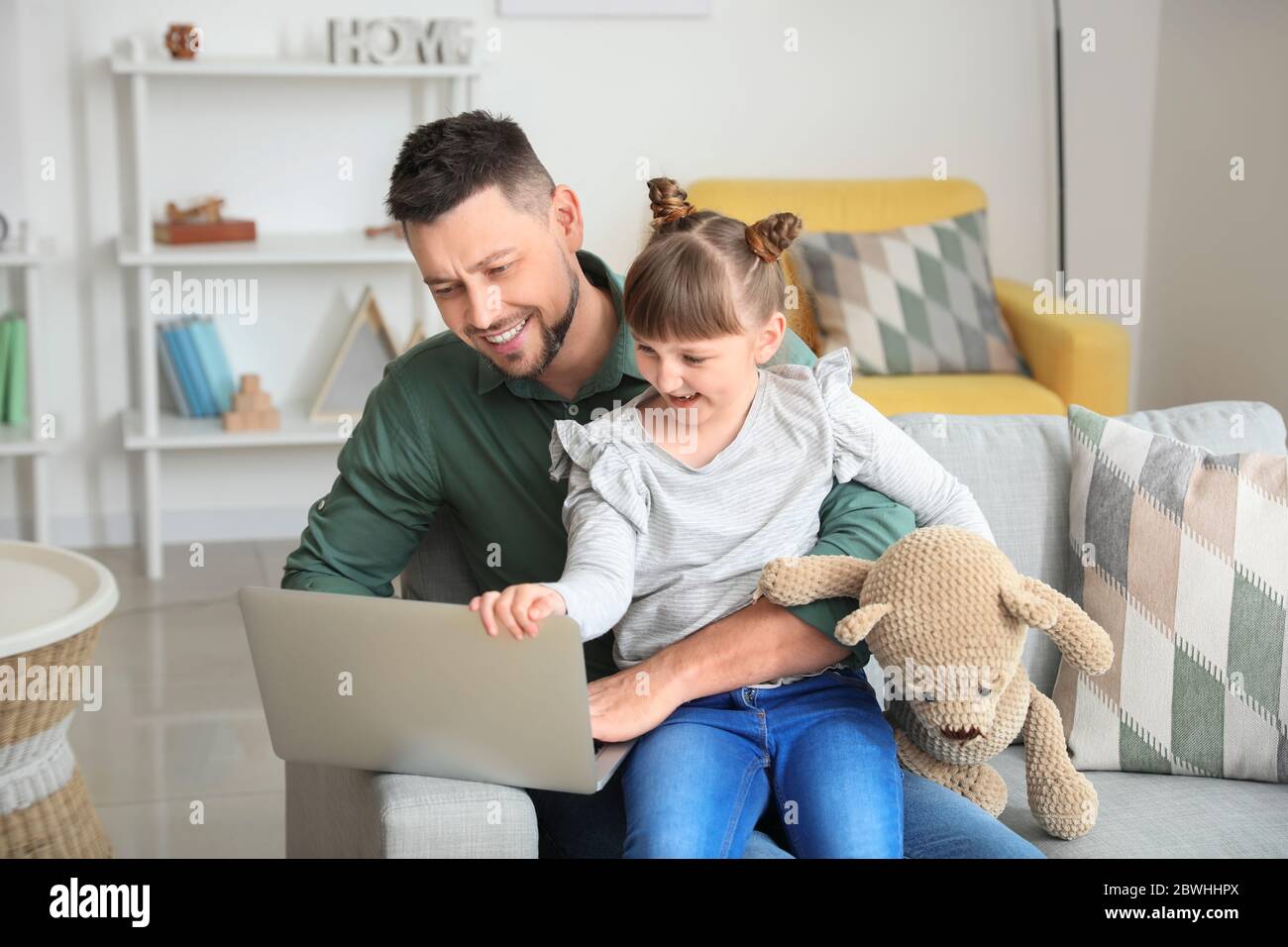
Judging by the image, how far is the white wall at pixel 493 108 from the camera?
370cm

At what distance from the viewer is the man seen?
4.85 ft

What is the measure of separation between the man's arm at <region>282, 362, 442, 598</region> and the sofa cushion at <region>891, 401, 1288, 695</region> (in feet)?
2.00

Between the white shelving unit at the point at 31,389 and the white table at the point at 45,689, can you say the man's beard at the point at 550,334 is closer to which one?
the white table at the point at 45,689

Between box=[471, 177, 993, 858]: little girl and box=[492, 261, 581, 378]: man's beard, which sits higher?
box=[492, 261, 581, 378]: man's beard

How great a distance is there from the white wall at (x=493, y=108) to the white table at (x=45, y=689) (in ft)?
6.20

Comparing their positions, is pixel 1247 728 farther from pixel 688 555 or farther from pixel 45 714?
pixel 45 714

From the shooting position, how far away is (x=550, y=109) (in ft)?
12.9

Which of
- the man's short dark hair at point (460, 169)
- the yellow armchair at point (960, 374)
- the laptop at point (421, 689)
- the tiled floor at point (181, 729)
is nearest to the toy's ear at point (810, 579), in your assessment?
the laptop at point (421, 689)

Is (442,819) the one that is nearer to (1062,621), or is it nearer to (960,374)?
(1062,621)

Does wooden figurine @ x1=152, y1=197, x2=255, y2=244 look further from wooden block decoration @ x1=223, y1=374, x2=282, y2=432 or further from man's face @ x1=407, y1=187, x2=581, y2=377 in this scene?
man's face @ x1=407, y1=187, x2=581, y2=377

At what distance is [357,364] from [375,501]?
2.15 meters

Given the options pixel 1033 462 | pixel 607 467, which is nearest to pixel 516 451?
pixel 607 467

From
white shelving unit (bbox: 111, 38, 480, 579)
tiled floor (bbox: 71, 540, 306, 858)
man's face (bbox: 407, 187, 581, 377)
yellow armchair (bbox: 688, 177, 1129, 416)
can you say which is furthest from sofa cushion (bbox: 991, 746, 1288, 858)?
white shelving unit (bbox: 111, 38, 480, 579)

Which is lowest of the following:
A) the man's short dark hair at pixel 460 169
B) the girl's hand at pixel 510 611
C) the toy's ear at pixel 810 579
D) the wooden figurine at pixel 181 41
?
the toy's ear at pixel 810 579
